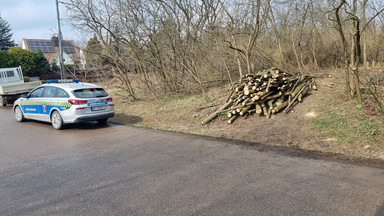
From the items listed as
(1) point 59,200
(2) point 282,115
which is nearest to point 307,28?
(2) point 282,115

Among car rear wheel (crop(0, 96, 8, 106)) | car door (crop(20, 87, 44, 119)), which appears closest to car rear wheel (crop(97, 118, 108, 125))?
car door (crop(20, 87, 44, 119))

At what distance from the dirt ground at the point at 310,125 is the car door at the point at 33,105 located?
2.81 meters

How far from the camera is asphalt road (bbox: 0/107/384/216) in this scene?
3.86m

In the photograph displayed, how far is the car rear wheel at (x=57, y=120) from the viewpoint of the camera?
9887mm

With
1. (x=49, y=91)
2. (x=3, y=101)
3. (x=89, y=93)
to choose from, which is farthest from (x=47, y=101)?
(x=3, y=101)

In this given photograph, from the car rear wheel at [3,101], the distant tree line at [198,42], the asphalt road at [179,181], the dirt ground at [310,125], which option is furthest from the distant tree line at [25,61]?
the asphalt road at [179,181]

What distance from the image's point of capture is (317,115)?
27.1 feet

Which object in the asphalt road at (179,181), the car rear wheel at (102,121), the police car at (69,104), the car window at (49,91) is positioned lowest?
the asphalt road at (179,181)

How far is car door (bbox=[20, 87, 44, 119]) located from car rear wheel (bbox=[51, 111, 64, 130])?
115 centimetres

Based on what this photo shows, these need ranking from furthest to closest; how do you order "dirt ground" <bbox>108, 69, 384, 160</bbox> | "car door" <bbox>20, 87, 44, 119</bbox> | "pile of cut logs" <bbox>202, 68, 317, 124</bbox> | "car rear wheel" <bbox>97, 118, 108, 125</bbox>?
"car rear wheel" <bbox>97, 118, 108, 125</bbox> → "car door" <bbox>20, 87, 44, 119</bbox> → "pile of cut logs" <bbox>202, 68, 317, 124</bbox> → "dirt ground" <bbox>108, 69, 384, 160</bbox>

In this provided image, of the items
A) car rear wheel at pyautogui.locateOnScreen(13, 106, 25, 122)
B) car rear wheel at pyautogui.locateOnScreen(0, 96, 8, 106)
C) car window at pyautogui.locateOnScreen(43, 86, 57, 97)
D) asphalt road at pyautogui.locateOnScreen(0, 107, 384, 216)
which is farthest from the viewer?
car rear wheel at pyautogui.locateOnScreen(0, 96, 8, 106)

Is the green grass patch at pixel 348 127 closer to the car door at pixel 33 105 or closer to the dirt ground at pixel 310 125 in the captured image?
the dirt ground at pixel 310 125

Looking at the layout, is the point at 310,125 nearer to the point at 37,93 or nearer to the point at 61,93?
the point at 61,93

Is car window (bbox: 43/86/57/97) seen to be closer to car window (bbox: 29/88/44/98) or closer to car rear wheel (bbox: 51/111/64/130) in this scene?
car window (bbox: 29/88/44/98)
